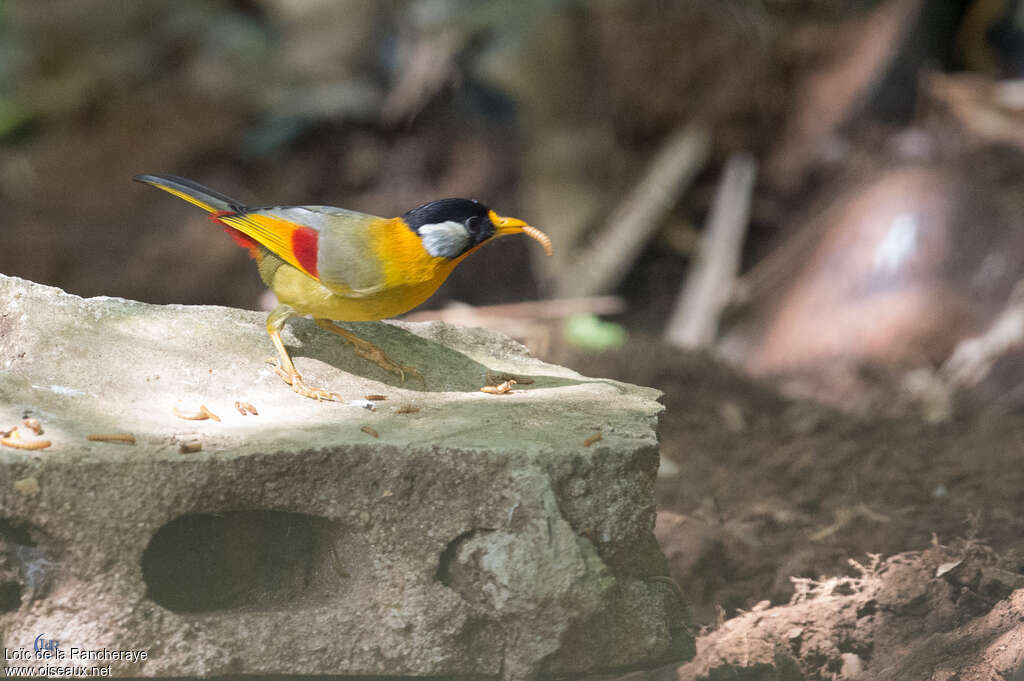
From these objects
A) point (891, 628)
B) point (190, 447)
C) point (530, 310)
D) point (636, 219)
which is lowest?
point (530, 310)

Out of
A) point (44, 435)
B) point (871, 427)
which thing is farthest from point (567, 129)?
point (44, 435)

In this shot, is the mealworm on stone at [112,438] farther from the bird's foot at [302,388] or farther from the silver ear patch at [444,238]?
the silver ear patch at [444,238]

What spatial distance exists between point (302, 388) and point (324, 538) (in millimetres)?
575

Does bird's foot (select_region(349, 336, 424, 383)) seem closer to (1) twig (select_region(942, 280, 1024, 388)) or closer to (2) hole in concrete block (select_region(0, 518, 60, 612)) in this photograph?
(2) hole in concrete block (select_region(0, 518, 60, 612))

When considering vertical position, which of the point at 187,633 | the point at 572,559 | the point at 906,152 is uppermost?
the point at 906,152

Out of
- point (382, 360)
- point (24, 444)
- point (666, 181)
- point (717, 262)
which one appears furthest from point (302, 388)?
point (666, 181)

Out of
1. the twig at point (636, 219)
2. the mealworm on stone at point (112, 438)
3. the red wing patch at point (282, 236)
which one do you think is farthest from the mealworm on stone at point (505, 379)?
the twig at point (636, 219)

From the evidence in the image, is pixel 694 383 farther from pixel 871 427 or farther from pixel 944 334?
pixel 944 334

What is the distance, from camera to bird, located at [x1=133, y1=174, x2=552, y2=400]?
3.17 m

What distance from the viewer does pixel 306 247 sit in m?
3.28

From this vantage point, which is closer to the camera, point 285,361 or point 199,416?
point 199,416

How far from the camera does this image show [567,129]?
8.21 meters

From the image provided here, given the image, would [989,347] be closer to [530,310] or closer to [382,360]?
[530,310]

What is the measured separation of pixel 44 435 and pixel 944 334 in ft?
17.0
